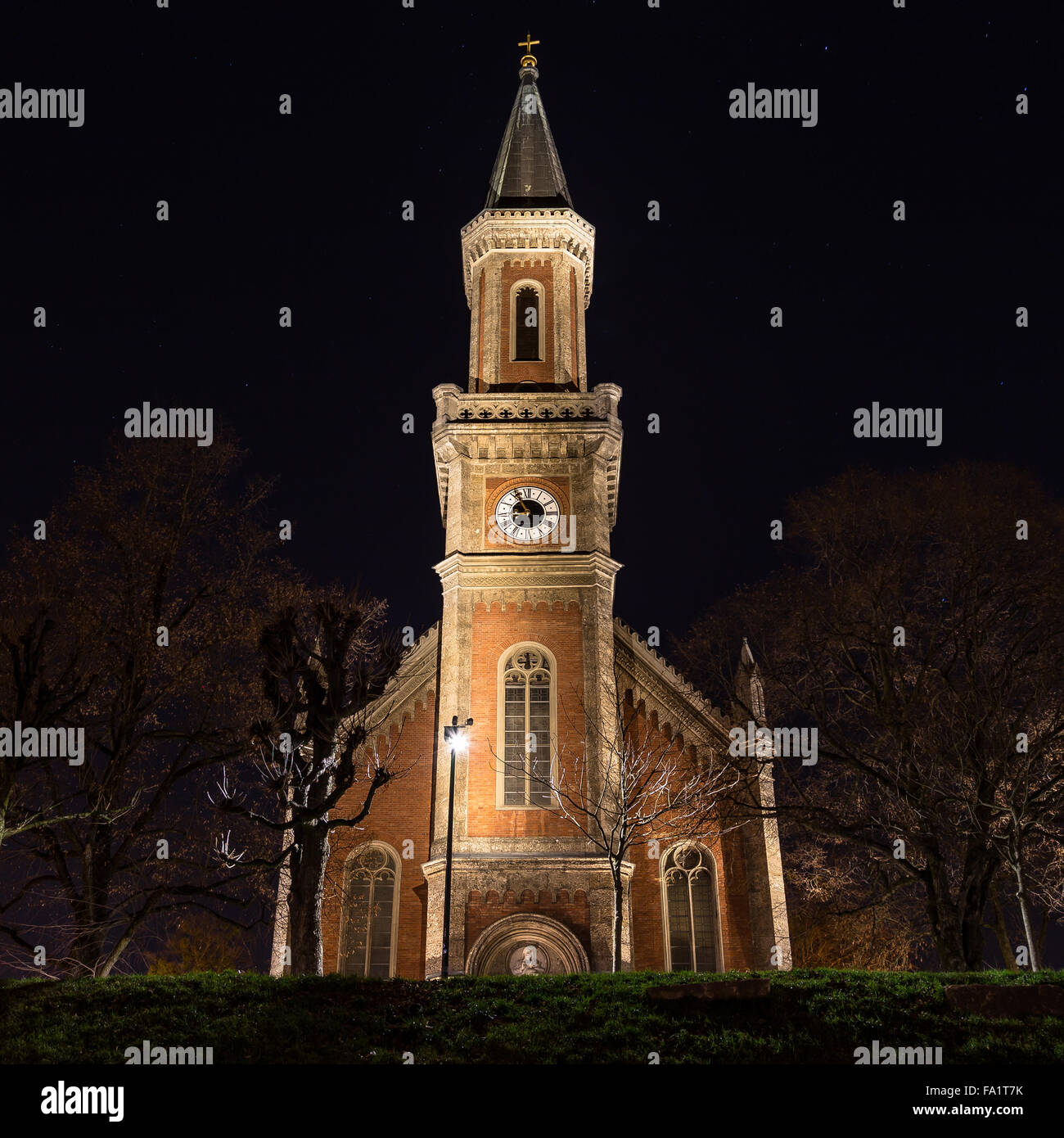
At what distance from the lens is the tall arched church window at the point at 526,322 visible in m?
36.8

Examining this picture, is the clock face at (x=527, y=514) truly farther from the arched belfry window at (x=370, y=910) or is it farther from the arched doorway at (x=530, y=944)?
the arched doorway at (x=530, y=944)

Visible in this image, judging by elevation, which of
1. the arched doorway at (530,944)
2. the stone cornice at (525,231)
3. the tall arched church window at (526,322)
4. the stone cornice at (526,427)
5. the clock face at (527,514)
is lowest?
the arched doorway at (530,944)

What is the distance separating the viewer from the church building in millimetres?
26953

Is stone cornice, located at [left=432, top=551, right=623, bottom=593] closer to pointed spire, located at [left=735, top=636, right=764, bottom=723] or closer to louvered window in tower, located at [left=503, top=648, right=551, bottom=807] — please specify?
louvered window in tower, located at [left=503, top=648, right=551, bottom=807]

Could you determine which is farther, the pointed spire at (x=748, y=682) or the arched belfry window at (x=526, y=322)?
the arched belfry window at (x=526, y=322)

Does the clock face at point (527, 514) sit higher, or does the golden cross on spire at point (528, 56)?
the golden cross on spire at point (528, 56)

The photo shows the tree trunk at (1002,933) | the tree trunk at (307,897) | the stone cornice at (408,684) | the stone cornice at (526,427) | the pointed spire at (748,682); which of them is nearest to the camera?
the tree trunk at (307,897)

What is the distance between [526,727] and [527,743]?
0.53 meters

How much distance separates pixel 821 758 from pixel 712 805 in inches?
127

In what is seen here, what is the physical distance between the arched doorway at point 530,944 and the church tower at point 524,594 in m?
0.04

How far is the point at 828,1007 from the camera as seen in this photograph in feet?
51.3

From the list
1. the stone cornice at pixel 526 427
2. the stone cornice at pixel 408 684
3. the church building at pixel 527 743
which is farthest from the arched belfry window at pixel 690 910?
the stone cornice at pixel 526 427
